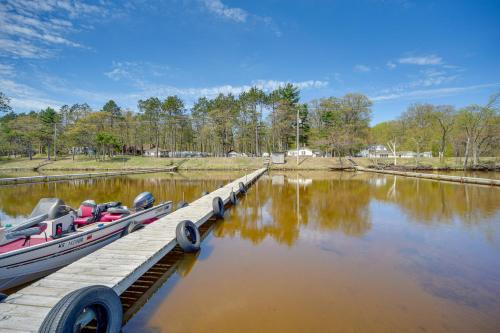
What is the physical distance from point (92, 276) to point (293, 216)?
8.20m

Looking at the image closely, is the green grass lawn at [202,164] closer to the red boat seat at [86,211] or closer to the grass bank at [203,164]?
the grass bank at [203,164]

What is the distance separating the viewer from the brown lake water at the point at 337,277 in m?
4.18

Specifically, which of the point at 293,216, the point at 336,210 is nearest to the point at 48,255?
the point at 293,216

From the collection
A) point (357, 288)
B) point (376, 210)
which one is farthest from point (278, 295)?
point (376, 210)

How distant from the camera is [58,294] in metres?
3.90

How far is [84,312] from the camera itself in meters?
3.30

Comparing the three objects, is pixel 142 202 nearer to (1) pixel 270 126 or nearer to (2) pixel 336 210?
(2) pixel 336 210

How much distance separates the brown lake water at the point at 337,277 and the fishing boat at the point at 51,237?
7.73ft

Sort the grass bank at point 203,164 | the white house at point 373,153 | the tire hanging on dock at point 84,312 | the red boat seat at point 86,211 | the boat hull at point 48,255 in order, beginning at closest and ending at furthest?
1. the tire hanging on dock at point 84,312
2. the boat hull at point 48,255
3. the red boat seat at point 86,211
4. the grass bank at point 203,164
5. the white house at point 373,153

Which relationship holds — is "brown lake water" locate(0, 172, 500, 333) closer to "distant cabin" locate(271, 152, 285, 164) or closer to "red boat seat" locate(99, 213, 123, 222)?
"red boat seat" locate(99, 213, 123, 222)

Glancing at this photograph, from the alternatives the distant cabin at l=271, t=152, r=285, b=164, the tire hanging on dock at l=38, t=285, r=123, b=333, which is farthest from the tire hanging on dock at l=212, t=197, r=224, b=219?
the distant cabin at l=271, t=152, r=285, b=164

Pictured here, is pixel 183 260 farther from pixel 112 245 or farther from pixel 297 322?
pixel 297 322

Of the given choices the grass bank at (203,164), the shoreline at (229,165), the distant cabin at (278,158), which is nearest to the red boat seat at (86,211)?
the grass bank at (203,164)

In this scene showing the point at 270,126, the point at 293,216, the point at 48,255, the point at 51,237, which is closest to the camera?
the point at 48,255
